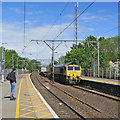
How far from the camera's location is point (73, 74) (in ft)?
95.5

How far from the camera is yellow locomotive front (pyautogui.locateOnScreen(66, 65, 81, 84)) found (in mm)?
28641

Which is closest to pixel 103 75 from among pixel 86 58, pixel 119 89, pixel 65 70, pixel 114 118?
pixel 65 70

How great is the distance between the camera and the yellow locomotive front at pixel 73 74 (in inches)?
1128

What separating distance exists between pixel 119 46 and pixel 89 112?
165 ft

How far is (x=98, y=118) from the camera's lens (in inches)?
343

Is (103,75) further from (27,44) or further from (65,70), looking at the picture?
(27,44)

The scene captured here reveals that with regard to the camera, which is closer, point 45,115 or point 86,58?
point 45,115

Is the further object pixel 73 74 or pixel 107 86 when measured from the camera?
pixel 73 74

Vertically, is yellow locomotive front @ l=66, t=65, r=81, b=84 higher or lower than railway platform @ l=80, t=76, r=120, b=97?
higher

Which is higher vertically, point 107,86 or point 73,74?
point 73,74

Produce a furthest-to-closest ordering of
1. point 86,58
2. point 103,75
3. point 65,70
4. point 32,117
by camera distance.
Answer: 1. point 86,58
2. point 103,75
3. point 65,70
4. point 32,117

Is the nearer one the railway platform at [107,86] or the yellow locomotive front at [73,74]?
the railway platform at [107,86]

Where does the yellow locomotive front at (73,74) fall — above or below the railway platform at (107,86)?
above

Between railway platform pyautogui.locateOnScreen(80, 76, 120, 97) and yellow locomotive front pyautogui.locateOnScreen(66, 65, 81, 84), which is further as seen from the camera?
yellow locomotive front pyautogui.locateOnScreen(66, 65, 81, 84)
